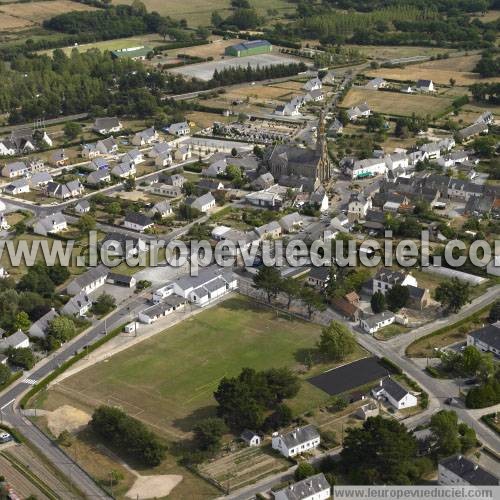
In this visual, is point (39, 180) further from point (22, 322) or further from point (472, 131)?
point (472, 131)

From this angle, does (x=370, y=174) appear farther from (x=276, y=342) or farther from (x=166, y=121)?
(x=276, y=342)

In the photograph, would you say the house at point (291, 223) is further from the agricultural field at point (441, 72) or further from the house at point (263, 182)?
the agricultural field at point (441, 72)

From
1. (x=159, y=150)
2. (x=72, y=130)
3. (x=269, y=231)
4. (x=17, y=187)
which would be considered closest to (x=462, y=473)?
(x=269, y=231)

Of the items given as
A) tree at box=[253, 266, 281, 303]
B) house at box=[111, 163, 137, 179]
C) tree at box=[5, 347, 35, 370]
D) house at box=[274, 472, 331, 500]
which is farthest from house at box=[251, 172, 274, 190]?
house at box=[274, 472, 331, 500]

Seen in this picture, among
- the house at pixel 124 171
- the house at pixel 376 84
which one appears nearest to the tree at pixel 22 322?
the house at pixel 124 171

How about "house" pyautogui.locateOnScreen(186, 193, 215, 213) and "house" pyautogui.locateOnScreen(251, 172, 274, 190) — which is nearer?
"house" pyautogui.locateOnScreen(186, 193, 215, 213)

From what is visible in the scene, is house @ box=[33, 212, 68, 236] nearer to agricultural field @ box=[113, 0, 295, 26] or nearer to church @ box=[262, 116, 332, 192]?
church @ box=[262, 116, 332, 192]
